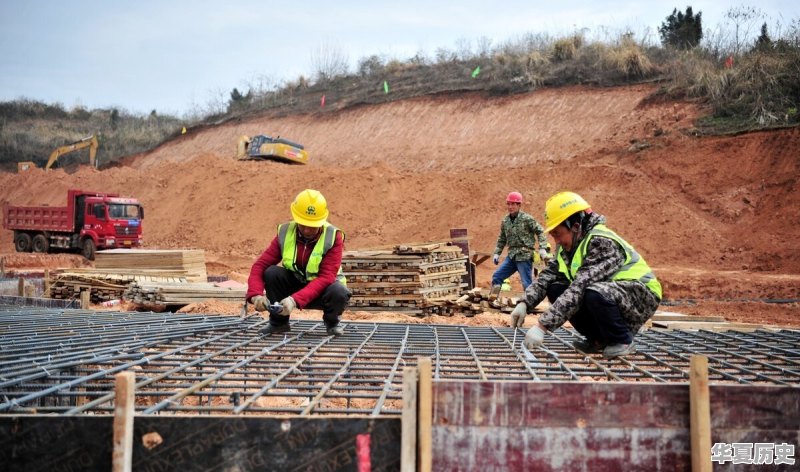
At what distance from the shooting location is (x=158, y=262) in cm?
1184

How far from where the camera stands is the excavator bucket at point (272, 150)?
25.1 meters

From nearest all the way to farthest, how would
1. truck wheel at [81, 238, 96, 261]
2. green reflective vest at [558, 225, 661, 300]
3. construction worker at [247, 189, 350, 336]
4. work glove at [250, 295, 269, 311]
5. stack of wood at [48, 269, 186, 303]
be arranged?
1. green reflective vest at [558, 225, 661, 300]
2. work glove at [250, 295, 269, 311]
3. construction worker at [247, 189, 350, 336]
4. stack of wood at [48, 269, 186, 303]
5. truck wheel at [81, 238, 96, 261]

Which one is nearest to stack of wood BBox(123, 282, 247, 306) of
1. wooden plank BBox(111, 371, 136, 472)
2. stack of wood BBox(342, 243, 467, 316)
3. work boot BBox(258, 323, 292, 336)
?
stack of wood BBox(342, 243, 467, 316)

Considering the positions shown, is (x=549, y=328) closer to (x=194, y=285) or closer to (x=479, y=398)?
(x=479, y=398)

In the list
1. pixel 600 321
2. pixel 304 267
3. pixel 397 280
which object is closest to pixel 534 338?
pixel 600 321

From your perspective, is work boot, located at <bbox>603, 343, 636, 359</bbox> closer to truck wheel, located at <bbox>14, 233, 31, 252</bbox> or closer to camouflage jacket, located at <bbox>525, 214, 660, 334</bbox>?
camouflage jacket, located at <bbox>525, 214, 660, 334</bbox>

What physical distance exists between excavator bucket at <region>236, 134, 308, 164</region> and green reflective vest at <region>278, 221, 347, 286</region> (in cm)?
2059

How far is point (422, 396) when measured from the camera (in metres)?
2.35

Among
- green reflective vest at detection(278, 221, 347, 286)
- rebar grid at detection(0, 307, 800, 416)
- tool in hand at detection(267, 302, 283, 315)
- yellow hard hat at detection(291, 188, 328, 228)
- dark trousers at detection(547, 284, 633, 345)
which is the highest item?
yellow hard hat at detection(291, 188, 328, 228)

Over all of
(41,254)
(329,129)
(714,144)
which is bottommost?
(41,254)

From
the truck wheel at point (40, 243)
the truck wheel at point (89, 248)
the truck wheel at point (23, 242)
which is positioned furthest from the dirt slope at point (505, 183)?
the truck wheel at point (23, 242)

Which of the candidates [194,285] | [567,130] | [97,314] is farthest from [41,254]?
[567,130]

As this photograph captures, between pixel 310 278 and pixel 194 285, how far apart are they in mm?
4765

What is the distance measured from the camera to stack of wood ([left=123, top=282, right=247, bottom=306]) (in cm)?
879
